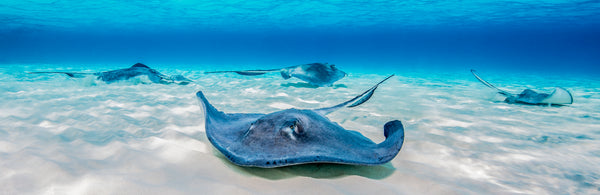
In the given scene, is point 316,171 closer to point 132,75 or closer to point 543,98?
point 543,98

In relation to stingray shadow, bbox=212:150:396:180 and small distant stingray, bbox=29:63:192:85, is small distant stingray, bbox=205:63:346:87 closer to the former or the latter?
small distant stingray, bbox=29:63:192:85

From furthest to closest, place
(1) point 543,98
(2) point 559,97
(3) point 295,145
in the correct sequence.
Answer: (1) point 543,98 < (2) point 559,97 < (3) point 295,145

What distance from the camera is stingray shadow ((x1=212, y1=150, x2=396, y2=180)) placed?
69.6 inches

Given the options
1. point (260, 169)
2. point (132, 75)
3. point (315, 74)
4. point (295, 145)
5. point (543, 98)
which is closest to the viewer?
point (295, 145)

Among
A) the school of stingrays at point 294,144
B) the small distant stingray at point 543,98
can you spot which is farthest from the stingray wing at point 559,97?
the school of stingrays at point 294,144

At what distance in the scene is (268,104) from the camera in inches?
197

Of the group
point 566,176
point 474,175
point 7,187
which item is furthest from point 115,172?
point 566,176

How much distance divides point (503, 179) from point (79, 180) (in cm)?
288

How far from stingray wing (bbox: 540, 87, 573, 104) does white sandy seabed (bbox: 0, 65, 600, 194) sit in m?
0.46

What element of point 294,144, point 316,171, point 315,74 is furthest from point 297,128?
point 315,74

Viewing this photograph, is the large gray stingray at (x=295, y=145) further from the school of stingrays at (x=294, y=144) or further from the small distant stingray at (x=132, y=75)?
the small distant stingray at (x=132, y=75)

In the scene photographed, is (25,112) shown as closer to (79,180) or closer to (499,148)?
(79,180)

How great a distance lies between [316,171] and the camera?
188 cm

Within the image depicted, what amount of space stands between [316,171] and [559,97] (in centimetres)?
583
